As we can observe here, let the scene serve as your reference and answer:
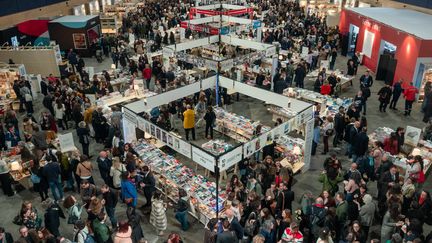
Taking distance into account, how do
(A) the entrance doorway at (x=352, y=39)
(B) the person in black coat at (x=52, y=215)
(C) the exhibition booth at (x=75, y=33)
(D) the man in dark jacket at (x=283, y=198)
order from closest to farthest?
(B) the person in black coat at (x=52, y=215), (D) the man in dark jacket at (x=283, y=198), (C) the exhibition booth at (x=75, y=33), (A) the entrance doorway at (x=352, y=39)

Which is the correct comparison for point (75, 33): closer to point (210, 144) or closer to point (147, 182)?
point (210, 144)

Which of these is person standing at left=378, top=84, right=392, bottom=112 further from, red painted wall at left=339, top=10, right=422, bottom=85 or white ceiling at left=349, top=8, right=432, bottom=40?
white ceiling at left=349, top=8, right=432, bottom=40

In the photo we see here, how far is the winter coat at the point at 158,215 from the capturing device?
8070 mm

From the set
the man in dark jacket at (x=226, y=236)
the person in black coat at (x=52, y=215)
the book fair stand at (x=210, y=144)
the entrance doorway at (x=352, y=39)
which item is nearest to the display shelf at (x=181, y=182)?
the book fair stand at (x=210, y=144)

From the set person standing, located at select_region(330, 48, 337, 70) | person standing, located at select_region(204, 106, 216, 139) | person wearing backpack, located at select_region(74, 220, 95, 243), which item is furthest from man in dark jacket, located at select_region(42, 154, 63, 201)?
person standing, located at select_region(330, 48, 337, 70)

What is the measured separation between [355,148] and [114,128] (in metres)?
6.81

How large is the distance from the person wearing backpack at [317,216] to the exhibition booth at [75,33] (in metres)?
17.7

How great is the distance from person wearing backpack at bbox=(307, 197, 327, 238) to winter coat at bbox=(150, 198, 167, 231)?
307 centimetres

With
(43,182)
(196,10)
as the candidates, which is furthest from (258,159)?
(196,10)

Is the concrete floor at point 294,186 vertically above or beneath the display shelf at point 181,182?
beneath

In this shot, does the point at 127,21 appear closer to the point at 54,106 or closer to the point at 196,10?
the point at 196,10

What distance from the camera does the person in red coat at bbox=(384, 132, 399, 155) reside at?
34.1ft

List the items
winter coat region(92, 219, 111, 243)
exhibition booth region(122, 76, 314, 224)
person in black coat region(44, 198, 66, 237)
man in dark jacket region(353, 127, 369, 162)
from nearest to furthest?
1. winter coat region(92, 219, 111, 243)
2. person in black coat region(44, 198, 66, 237)
3. exhibition booth region(122, 76, 314, 224)
4. man in dark jacket region(353, 127, 369, 162)

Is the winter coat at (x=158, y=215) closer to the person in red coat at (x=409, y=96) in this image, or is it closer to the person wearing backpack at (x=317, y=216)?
the person wearing backpack at (x=317, y=216)
